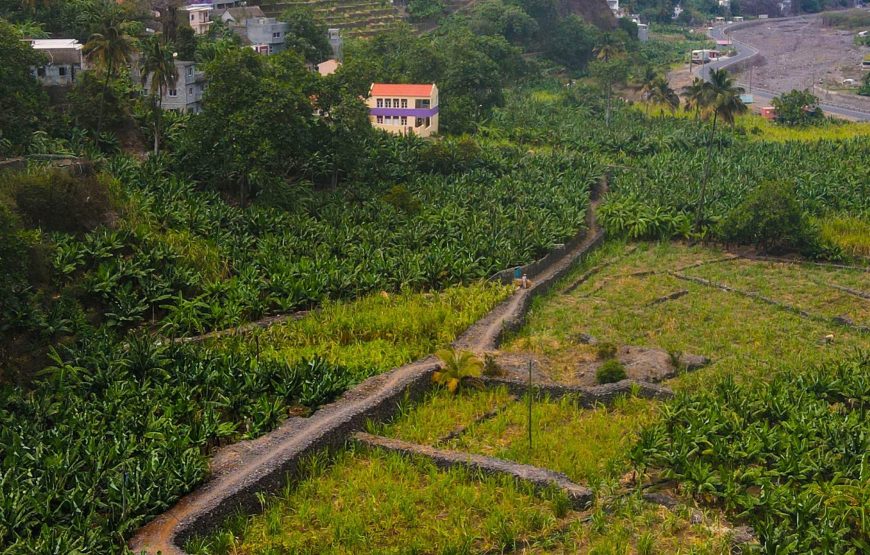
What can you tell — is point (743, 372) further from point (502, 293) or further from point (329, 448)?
point (329, 448)

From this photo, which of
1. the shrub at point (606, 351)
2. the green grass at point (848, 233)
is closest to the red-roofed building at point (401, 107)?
the green grass at point (848, 233)

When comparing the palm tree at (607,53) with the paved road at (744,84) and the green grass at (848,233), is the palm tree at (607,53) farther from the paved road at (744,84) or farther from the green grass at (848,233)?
the green grass at (848,233)

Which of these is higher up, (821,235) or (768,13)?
(768,13)

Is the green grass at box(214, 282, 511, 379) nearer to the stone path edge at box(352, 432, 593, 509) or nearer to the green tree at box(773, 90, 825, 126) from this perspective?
the stone path edge at box(352, 432, 593, 509)

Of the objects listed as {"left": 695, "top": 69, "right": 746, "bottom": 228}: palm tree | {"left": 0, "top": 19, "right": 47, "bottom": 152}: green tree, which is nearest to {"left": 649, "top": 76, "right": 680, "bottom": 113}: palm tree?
{"left": 695, "top": 69, "right": 746, "bottom": 228}: palm tree

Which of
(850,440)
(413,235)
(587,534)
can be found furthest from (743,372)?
(413,235)

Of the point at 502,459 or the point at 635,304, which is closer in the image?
the point at 502,459
